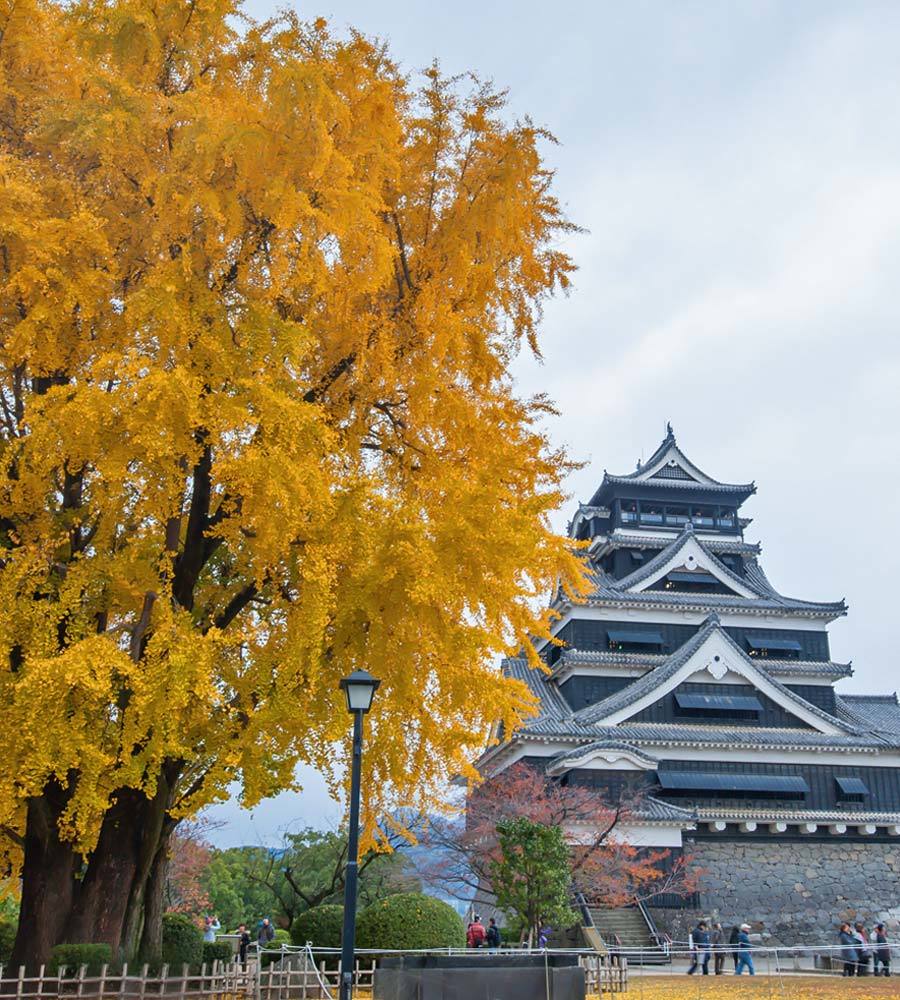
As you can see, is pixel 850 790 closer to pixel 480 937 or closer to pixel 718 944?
pixel 718 944

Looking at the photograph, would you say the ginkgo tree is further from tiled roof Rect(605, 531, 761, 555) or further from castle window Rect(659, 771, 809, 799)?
tiled roof Rect(605, 531, 761, 555)

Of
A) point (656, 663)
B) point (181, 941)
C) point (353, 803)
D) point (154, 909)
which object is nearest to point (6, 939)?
point (181, 941)

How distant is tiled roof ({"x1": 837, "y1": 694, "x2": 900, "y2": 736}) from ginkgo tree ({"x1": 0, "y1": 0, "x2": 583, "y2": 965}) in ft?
80.2

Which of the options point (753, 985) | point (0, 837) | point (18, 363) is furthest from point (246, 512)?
point (753, 985)

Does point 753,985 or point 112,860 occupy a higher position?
point 112,860

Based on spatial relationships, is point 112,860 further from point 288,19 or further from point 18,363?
point 288,19

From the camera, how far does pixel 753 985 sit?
15.2 metres

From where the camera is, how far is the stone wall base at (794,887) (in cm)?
2578

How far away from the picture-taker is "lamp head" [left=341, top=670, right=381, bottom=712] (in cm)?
846

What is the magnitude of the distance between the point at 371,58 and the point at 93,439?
5.25m

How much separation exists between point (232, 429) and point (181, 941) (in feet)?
26.6

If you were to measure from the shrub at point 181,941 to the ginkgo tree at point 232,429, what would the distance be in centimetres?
180

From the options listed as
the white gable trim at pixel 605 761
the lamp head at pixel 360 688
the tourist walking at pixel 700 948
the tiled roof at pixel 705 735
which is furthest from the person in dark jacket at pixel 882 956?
the lamp head at pixel 360 688

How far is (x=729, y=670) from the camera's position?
1166 inches
